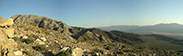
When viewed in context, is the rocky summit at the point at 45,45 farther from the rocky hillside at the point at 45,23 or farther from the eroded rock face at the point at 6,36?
the rocky hillside at the point at 45,23

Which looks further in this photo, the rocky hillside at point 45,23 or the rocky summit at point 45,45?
the rocky hillside at point 45,23

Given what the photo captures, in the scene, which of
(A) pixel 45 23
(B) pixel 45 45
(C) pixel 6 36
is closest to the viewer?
(C) pixel 6 36

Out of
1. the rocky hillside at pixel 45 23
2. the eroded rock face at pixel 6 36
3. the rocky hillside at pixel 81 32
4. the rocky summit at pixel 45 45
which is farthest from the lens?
the rocky hillside at pixel 45 23

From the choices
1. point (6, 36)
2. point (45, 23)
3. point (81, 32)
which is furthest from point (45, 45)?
point (45, 23)

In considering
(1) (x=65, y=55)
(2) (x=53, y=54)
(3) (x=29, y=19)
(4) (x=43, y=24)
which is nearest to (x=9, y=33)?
(2) (x=53, y=54)

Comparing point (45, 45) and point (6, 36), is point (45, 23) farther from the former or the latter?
point (6, 36)

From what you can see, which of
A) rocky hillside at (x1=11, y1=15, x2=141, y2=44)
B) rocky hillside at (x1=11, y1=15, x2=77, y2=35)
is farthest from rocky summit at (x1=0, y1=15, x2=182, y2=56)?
rocky hillside at (x1=11, y1=15, x2=77, y2=35)

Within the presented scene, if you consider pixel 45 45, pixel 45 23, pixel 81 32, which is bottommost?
pixel 81 32

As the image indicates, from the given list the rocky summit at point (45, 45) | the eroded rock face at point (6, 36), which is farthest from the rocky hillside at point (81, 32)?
the eroded rock face at point (6, 36)

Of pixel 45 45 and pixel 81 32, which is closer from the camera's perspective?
pixel 45 45

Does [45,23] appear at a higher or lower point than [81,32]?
higher

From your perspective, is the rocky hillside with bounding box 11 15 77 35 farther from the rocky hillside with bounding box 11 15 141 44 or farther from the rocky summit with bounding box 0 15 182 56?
the rocky summit with bounding box 0 15 182 56
